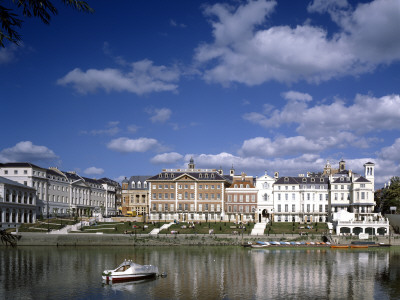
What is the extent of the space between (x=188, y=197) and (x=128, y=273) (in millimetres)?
73224

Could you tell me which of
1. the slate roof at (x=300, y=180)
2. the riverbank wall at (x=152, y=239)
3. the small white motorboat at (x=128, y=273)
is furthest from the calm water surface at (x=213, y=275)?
the slate roof at (x=300, y=180)

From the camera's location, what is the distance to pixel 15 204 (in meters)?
110

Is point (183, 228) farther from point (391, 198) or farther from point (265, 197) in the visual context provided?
point (391, 198)

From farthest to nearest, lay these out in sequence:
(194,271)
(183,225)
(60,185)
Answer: (60,185) → (183,225) → (194,271)

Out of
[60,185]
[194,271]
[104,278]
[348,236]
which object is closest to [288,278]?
[194,271]

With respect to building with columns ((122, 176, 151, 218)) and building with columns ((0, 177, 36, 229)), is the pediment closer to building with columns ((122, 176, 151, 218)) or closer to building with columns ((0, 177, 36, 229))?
building with columns ((122, 176, 151, 218))

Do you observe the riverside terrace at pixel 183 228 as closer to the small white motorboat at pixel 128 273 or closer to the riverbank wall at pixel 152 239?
the riverbank wall at pixel 152 239

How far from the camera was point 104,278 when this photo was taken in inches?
1849

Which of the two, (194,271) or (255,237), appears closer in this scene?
(194,271)

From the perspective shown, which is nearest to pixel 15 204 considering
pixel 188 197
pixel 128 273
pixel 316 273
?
pixel 188 197

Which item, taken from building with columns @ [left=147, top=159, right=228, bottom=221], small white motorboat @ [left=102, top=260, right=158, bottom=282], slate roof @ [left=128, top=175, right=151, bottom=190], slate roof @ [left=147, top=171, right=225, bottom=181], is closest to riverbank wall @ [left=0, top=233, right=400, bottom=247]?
building with columns @ [left=147, top=159, right=228, bottom=221]

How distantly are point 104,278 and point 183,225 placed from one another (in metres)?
59.9

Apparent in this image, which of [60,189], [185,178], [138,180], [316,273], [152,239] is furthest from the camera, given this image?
[138,180]

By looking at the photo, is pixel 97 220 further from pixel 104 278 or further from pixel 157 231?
pixel 104 278
